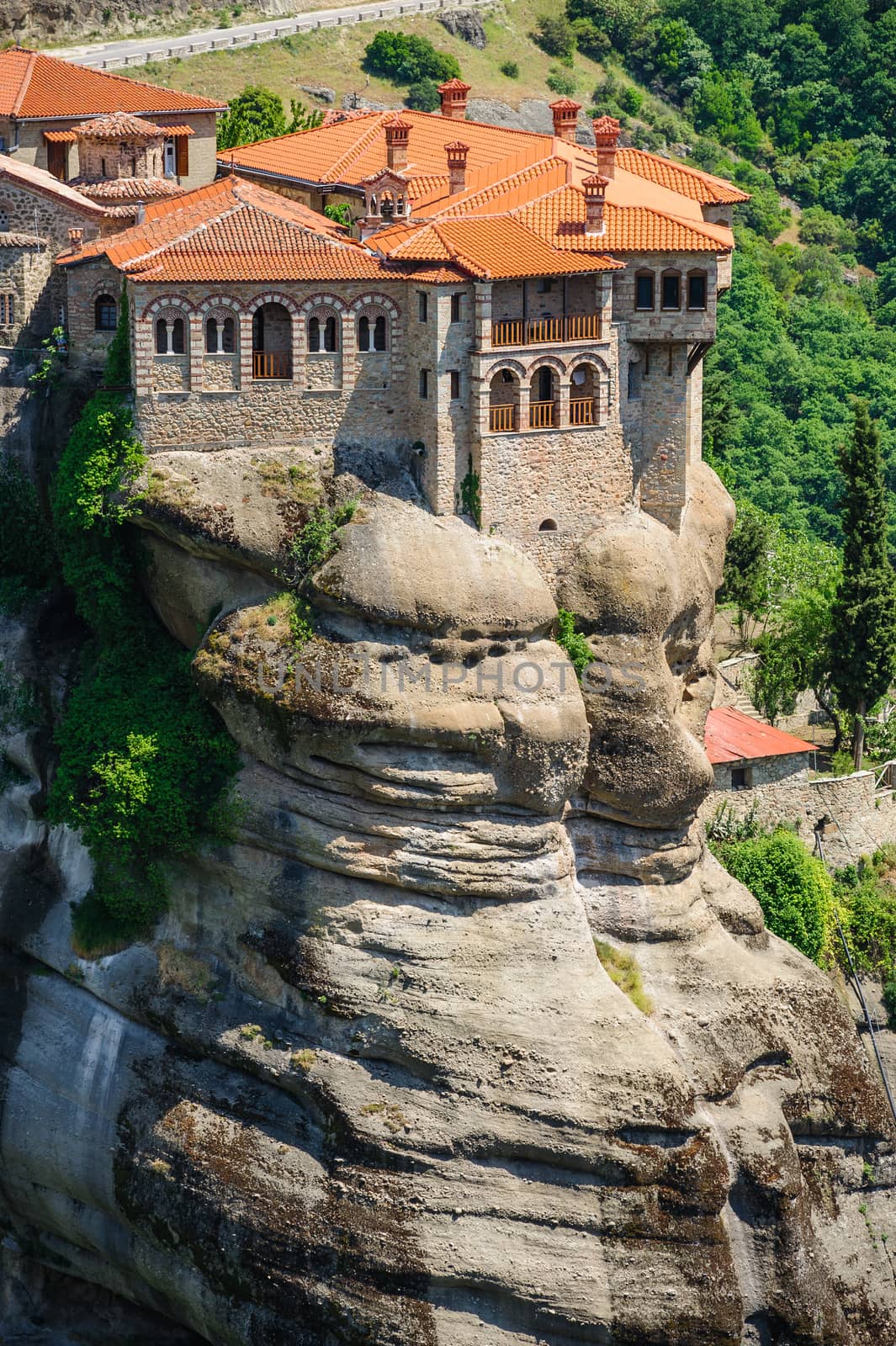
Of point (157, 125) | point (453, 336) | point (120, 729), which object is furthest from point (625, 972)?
point (157, 125)

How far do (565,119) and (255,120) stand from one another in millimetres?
18250

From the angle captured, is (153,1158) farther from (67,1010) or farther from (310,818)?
(310,818)

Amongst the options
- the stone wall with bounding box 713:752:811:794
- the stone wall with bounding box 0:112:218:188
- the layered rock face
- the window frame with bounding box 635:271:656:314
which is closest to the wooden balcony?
the window frame with bounding box 635:271:656:314

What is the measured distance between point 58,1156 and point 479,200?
25.5 meters

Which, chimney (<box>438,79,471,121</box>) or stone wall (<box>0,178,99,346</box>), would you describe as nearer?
stone wall (<box>0,178,99,346</box>)

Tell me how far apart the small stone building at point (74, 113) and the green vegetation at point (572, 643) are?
18186 mm

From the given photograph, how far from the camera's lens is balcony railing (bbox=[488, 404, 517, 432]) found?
62500mm

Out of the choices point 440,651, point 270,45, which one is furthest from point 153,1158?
point 270,45

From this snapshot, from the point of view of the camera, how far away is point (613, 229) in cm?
6419

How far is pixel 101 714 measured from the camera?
64.3 meters

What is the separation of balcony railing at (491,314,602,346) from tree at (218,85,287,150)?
843 inches

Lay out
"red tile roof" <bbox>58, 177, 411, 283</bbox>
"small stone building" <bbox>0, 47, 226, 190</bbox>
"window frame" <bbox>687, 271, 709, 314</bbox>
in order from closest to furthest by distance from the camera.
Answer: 1. "red tile roof" <bbox>58, 177, 411, 283</bbox>
2. "window frame" <bbox>687, 271, 709, 314</bbox>
3. "small stone building" <bbox>0, 47, 226, 190</bbox>

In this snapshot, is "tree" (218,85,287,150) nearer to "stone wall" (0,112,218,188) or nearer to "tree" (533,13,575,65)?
"stone wall" (0,112,218,188)

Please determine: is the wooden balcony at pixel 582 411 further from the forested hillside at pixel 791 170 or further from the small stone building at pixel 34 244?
the forested hillside at pixel 791 170
